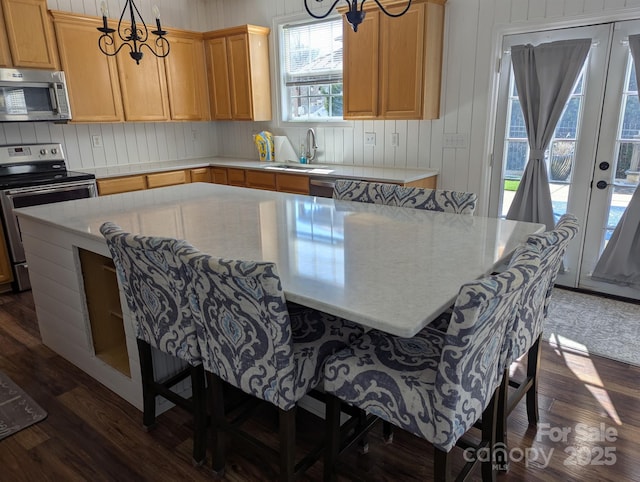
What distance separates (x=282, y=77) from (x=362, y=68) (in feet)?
4.55

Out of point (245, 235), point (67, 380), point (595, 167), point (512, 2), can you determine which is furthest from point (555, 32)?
point (67, 380)

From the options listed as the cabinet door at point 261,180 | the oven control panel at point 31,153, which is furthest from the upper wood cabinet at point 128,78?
the cabinet door at point 261,180

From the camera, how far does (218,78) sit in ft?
17.1

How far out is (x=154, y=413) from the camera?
7.02 ft

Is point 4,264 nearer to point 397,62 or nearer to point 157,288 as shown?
point 157,288

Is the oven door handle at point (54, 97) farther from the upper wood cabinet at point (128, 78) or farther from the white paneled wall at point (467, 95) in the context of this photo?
the white paneled wall at point (467, 95)

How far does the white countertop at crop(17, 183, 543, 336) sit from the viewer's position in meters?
1.31

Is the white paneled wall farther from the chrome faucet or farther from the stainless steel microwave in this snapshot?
the stainless steel microwave

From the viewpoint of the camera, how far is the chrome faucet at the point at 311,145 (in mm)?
4859

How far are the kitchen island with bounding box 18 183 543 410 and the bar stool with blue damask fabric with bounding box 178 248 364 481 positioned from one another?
0.11 m

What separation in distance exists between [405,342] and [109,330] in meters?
1.78

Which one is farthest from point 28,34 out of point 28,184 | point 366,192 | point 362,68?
point 366,192

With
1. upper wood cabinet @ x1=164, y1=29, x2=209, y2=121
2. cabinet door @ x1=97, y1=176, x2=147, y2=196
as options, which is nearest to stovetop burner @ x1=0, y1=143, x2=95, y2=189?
cabinet door @ x1=97, y1=176, x2=147, y2=196

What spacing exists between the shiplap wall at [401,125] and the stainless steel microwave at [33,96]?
427 mm
